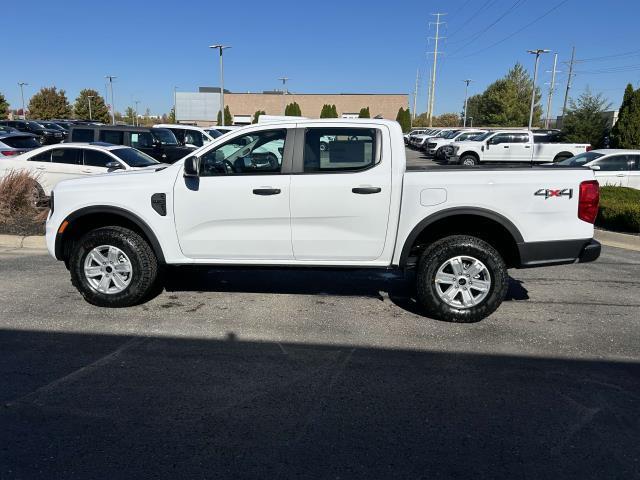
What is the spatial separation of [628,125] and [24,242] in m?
25.8

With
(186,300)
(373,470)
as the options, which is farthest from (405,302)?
(373,470)

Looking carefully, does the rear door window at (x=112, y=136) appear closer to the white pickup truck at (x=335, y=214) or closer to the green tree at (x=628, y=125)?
the white pickup truck at (x=335, y=214)

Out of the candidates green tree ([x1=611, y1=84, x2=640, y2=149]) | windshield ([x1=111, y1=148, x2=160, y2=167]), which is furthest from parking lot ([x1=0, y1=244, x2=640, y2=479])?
green tree ([x1=611, y1=84, x2=640, y2=149])

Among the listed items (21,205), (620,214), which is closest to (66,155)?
(21,205)

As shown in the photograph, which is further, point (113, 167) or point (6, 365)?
point (113, 167)

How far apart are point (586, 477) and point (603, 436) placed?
0.49 m

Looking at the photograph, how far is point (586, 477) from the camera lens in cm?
274

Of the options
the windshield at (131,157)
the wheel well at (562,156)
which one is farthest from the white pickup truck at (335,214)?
the wheel well at (562,156)

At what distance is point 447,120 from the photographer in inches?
4124

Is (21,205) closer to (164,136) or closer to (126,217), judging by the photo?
(126,217)

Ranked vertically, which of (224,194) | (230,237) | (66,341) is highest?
(224,194)

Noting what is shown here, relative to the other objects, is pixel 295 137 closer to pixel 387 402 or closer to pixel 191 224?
pixel 191 224

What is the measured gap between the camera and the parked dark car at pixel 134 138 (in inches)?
566

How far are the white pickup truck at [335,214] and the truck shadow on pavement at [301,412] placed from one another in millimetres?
937
